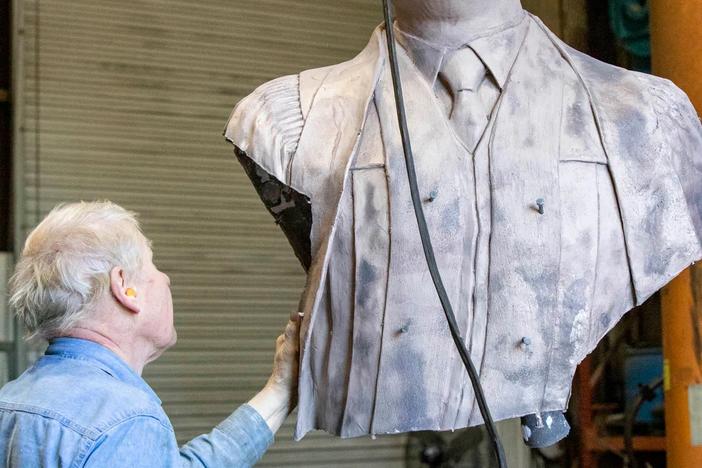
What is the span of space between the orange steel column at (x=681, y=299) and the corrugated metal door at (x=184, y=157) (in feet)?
5.19

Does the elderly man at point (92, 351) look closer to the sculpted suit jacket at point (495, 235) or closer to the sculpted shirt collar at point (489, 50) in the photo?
the sculpted suit jacket at point (495, 235)

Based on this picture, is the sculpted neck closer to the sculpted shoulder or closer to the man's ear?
the sculpted shoulder

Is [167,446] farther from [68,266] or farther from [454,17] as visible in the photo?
[454,17]

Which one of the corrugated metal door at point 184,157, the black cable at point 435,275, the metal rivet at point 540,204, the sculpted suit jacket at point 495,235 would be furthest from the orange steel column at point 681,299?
the corrugated metal door at point 184,157

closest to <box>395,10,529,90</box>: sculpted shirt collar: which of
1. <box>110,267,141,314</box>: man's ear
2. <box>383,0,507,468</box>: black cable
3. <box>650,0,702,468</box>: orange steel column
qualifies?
<box>383,0,507,468</box>: black cable

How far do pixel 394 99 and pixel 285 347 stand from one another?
456mm

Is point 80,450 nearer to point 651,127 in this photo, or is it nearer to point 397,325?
point 397,325

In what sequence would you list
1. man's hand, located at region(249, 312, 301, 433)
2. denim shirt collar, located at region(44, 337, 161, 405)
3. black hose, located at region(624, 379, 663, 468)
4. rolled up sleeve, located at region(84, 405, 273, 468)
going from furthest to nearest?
black hose, located at region(624, 379, 663, 468), man's hand, located at region(249, 312, 301, 433), denim shirt collar, located at region(44, 337, 161, 405), rolled up sleeve, located at region(84, 405, 273, 468)

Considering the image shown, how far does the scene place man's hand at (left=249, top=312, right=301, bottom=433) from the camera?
176 cm

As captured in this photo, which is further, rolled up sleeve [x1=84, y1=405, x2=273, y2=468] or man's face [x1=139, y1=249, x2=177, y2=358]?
man's face [x1=139, y1=249, x2=177, y2=358]

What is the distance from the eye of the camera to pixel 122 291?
61.7 inches

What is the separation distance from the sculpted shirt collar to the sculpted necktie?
0.01 metres

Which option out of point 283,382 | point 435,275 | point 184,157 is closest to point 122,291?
point 283,382

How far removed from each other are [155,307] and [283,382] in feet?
0.93
